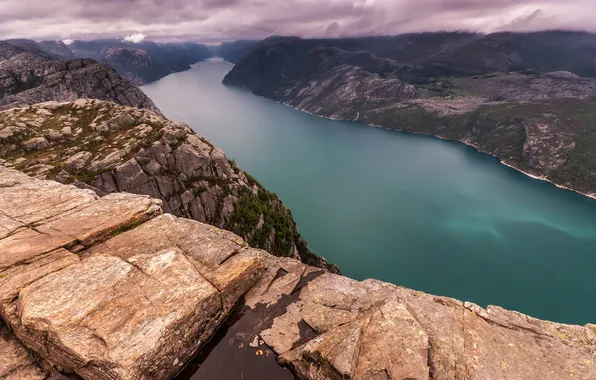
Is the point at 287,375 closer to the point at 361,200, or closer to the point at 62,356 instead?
the point at 62,356

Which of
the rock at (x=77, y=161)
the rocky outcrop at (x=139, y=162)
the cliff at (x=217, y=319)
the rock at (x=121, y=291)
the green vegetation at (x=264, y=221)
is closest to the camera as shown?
the rock at (x=121, y=291)

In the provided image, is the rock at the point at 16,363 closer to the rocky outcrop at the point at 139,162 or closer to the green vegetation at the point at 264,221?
the rocky outcrop at the point at 139,162

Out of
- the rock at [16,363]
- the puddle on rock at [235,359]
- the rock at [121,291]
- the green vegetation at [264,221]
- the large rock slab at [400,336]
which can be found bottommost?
the green vegetation at [264,221]

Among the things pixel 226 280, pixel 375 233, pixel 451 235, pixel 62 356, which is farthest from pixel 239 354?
pixel 451 235

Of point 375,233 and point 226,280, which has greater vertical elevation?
point 226,280

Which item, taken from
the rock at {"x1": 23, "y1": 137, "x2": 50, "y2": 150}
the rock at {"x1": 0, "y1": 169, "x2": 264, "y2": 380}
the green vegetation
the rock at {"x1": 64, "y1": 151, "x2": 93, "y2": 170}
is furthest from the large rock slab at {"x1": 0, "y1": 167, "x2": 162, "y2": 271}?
the green vegetation

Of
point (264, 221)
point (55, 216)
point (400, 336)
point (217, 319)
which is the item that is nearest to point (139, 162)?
point (264, 221)

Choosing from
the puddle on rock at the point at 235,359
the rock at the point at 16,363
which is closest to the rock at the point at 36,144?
the rock at the point at 16,363
